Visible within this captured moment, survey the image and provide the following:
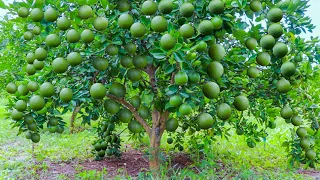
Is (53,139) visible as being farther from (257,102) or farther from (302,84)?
(302,84)

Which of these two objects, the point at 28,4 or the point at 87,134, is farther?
the point at 87,134

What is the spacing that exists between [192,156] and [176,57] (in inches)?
99.4

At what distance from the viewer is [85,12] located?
2.11 metres

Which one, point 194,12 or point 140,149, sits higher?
point 194,12

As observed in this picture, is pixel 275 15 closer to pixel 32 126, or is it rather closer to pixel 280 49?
pixel 280 49

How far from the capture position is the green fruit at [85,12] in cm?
211

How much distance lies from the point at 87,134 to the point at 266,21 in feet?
16.2

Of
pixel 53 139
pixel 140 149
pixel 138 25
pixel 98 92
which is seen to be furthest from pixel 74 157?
pixel 138 25

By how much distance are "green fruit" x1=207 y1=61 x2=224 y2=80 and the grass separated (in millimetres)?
1387

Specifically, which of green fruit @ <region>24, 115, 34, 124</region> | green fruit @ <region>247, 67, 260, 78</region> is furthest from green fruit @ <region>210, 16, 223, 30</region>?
green fruit @ <region>24, 115, 34, 124</region>

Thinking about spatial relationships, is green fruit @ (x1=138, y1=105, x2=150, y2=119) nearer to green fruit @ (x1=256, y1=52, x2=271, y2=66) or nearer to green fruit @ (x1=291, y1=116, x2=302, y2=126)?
green fruit @ (x1=256, y1=52, x2=271, y2=66)

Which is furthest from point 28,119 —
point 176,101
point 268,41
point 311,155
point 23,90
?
point 311,155

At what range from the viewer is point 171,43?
74.1 inches

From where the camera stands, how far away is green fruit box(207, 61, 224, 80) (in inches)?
79.8
